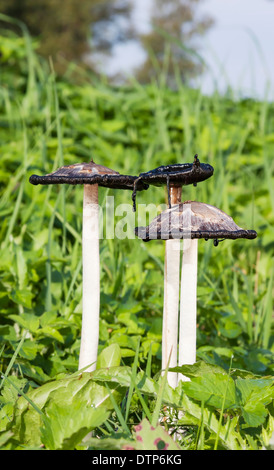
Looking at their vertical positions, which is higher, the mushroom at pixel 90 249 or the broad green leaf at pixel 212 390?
the mushroom at pixel 90 249

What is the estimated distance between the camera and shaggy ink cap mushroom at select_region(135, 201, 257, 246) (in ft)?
4.95

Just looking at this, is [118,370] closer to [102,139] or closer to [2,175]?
[2,175]

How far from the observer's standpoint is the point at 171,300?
5.65 feet

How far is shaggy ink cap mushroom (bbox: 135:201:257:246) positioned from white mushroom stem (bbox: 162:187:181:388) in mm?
154

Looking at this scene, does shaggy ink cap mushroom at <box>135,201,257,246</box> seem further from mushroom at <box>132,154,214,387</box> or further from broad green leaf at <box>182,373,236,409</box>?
broad green leaf at <box>182,373,236,409</box>

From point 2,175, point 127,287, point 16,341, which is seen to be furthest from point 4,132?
point 16,341

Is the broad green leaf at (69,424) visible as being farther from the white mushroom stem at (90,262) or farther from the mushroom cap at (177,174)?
the mushroom cap at (177,174)

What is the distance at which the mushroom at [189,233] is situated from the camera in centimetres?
152

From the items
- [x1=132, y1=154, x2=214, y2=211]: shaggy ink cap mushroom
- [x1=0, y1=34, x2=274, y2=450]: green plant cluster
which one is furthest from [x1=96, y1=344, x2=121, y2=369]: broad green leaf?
[x1=132, y1=154, x2=214, y2=211]: shaggy ink cap mushroom

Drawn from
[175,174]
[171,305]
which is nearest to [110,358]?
[171,305]

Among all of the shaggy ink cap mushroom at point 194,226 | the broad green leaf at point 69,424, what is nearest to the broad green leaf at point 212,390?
the broad green leaf at point 69,424

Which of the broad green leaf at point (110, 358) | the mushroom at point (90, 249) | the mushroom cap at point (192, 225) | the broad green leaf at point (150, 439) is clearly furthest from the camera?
the broad green leaf at point (110, 358)

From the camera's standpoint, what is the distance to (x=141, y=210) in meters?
3.62

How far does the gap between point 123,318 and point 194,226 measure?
1.05m
